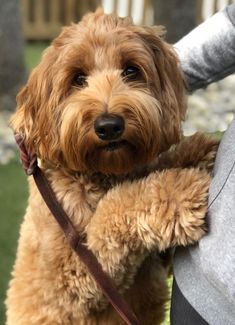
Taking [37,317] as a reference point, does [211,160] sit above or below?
above

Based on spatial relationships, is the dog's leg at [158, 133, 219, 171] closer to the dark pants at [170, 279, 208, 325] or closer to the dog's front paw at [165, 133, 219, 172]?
the dog's front paw at [165, 133, 219, 172]

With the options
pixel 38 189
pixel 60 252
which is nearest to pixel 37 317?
pixel 60 252

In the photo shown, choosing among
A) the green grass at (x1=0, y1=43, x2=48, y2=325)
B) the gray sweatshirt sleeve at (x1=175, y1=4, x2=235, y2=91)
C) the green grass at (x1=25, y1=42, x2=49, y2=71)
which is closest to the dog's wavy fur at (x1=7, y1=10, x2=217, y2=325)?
the gray sweatshirt sleeve at (x1=175, y1=4, x2=235, y2=91)

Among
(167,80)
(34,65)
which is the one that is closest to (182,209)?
(167,80)

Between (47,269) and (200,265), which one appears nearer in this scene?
(200,265)

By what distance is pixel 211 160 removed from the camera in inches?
99.6

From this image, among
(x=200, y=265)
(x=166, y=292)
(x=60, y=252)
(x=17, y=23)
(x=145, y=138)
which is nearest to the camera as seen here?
(x=200, y=265)

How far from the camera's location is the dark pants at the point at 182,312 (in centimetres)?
228

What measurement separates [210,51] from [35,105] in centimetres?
63

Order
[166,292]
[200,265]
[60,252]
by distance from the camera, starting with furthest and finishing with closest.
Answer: [166,292] → [60,252] → [200,265]

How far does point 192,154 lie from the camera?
100 inches

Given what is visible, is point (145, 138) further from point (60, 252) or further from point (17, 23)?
point (17, 23)

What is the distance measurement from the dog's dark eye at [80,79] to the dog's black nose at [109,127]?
9.8 inches

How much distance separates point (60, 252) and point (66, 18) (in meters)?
8.49
